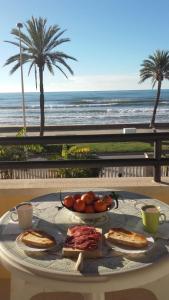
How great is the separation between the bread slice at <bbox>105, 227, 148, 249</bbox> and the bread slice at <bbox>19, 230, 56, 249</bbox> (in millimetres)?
233

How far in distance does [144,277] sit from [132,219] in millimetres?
469

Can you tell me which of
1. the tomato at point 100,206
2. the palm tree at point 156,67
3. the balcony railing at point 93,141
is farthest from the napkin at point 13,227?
the palm tree at point 156,67

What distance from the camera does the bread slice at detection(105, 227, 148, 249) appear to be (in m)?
1.34

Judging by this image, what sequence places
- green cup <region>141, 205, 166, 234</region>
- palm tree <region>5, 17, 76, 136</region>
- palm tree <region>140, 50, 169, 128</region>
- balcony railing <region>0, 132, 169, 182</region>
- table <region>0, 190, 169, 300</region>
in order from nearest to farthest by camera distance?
table <region>0, 190, 169, 300</region>, green cup <region>141, 205, 166, 234</region>, balcony railing <region>0, 132, 169, 182</region>, palm tree <region>5, 17, 76, 136</region>, palm tree <region>140, 50, 169, 128</region>

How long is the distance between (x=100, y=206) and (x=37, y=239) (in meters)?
0.34

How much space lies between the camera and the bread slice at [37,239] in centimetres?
136

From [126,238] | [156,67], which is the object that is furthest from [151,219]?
[156,67]

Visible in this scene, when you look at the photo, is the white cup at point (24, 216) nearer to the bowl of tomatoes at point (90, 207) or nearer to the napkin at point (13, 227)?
the napkin at point (13, 227)

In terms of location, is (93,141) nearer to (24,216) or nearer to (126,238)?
(24,216)

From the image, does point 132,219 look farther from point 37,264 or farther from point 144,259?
point 37,264

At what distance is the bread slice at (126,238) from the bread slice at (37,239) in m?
0.23

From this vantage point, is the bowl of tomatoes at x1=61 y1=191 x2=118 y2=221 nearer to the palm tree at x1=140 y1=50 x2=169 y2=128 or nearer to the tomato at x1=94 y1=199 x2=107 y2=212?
the tomato at x1=94 y1=199 x2=107 y2=212

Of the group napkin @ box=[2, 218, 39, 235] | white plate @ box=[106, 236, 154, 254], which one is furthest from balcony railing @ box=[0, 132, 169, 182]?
white plate @ box=[106, 236, 154, 254]

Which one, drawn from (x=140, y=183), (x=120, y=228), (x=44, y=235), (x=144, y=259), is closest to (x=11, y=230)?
(x=44, y=235)
